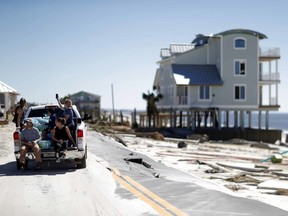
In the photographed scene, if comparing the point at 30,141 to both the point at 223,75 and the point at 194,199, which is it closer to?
the point at 194,199

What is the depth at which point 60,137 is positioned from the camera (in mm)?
14086

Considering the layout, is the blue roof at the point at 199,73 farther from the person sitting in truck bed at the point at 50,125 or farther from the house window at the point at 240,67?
the person sitting in truck bed at the point at 50,125

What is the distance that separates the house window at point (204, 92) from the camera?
188 feet

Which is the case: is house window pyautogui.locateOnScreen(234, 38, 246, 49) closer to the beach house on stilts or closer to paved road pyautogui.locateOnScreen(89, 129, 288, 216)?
the beach house on stilts

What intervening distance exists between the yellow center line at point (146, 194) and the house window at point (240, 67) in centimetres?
4562

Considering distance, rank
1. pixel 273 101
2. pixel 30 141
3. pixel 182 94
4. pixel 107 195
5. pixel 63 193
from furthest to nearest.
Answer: pixel 273 101
pixel 182 94
pixel 30 141
pixel 63 193
pixel 107 195

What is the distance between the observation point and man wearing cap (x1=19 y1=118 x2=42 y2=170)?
13.8m

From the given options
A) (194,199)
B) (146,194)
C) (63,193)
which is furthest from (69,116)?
(194,199)

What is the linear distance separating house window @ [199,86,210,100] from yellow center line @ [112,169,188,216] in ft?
145

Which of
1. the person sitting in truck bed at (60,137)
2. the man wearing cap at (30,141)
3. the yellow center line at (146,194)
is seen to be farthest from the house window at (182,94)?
the yellow center line at (146,194)

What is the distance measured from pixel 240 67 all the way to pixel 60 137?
150 ft

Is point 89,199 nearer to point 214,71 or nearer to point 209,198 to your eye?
point 209,198

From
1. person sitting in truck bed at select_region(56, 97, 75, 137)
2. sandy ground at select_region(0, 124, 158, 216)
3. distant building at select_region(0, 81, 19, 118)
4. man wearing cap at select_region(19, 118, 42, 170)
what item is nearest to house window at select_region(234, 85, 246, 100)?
distant building at select_region(0, 81, 19, 118)

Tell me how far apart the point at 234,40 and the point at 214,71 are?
3.94 metres
